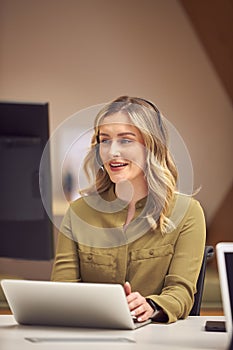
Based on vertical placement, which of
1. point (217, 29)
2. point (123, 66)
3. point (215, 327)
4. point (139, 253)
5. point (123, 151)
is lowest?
point (215, 327)

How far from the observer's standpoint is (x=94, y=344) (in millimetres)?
1410

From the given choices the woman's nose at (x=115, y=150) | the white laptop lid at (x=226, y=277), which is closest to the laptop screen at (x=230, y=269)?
the white laptop lid at (x=226, y=277)

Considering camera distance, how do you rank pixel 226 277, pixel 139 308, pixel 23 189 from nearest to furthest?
pixel 226 277, pixel 139 308, pixel 23 189

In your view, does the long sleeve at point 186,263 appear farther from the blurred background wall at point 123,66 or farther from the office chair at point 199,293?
the blurred background wall at point 123,66

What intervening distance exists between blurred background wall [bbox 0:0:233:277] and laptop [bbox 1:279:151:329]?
2.21 m

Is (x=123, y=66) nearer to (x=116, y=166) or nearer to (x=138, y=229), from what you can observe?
(x=116, y=166)

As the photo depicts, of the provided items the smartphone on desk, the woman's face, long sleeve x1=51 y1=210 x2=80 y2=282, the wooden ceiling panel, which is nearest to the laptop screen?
the smartphone on desk

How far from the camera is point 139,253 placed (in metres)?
1.95

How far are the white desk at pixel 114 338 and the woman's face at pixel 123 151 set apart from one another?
71 centimetres

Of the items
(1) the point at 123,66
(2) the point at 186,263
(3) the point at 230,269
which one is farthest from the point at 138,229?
(1) the point at 123,66

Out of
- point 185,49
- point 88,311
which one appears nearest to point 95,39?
point 185,49

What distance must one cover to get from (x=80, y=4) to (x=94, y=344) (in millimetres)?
2733

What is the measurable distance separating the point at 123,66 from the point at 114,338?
100 inches

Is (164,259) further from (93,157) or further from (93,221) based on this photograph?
(93,157)
